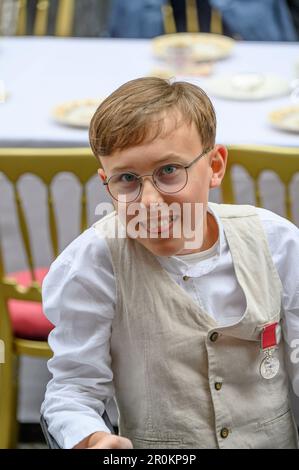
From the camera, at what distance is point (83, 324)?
3.51ft

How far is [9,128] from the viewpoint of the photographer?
2023 millimetres

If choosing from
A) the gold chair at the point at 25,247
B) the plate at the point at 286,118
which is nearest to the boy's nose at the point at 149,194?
the gold chair at the point at 25,247

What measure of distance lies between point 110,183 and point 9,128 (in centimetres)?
106

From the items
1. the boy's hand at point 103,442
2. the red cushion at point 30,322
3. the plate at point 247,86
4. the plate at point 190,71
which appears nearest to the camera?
the boy's hand at point 103,442

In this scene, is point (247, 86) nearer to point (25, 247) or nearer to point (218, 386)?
point (25, 247)

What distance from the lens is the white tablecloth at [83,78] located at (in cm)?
198

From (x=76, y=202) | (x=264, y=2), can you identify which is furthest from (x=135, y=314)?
(x=264, y=2)

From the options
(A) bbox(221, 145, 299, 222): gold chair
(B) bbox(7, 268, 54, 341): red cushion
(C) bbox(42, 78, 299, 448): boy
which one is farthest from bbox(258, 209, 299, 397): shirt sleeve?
(B) bbox(7, 268, 54, 341): red cushion

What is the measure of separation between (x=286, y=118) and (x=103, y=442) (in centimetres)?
121

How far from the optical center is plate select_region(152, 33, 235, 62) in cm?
253

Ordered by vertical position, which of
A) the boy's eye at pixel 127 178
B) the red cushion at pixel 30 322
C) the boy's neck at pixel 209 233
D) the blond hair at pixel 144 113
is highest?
the blond hair at pixel 144 113

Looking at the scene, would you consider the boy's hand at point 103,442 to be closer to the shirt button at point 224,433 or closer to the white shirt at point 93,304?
the white shirt at point 93,304

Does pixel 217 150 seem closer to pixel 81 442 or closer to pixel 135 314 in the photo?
pixel 135 314

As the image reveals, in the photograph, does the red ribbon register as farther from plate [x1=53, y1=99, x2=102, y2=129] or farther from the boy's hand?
plate [x1=53, y1=99, x2=102, y2=129]
